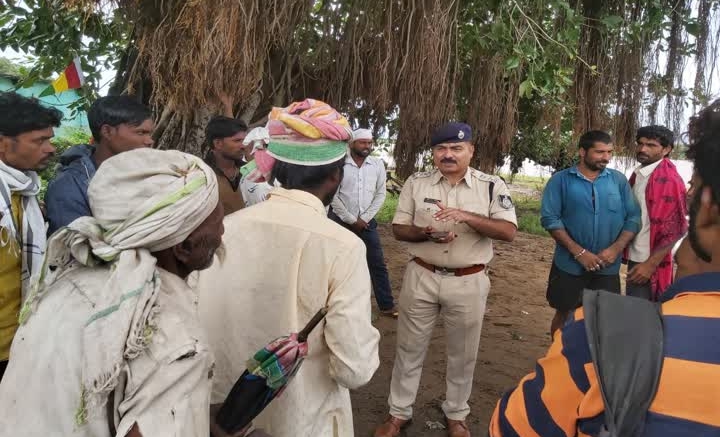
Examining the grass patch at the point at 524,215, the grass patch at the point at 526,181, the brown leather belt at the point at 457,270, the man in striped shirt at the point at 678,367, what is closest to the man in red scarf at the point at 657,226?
the brown leather belt at the point at 457,270

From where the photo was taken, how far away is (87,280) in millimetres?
1060

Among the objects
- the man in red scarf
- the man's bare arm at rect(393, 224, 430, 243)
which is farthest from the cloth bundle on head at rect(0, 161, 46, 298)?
the man in red scarf

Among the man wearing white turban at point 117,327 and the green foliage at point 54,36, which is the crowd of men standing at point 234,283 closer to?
the man wearing white turban at point 117,327

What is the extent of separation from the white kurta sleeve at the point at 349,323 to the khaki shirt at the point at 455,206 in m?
1.60

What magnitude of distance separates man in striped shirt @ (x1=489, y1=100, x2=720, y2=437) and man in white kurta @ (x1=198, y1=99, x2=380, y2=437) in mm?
599

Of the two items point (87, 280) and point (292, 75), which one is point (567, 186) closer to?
point (292, 75)

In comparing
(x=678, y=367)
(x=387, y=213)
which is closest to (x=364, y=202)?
(x=678, y=367)

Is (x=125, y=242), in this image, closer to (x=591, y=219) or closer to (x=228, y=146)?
(x=228, y=146)

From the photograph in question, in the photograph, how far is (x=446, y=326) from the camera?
3.29 m

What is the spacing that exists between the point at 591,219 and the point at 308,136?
286cm

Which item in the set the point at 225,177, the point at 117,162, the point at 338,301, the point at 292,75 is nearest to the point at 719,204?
the point at 338,301

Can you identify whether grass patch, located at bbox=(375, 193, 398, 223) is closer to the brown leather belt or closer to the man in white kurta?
the brown leather belt

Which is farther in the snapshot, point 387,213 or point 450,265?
point 387,213

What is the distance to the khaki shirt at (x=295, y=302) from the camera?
1625 millimetres
